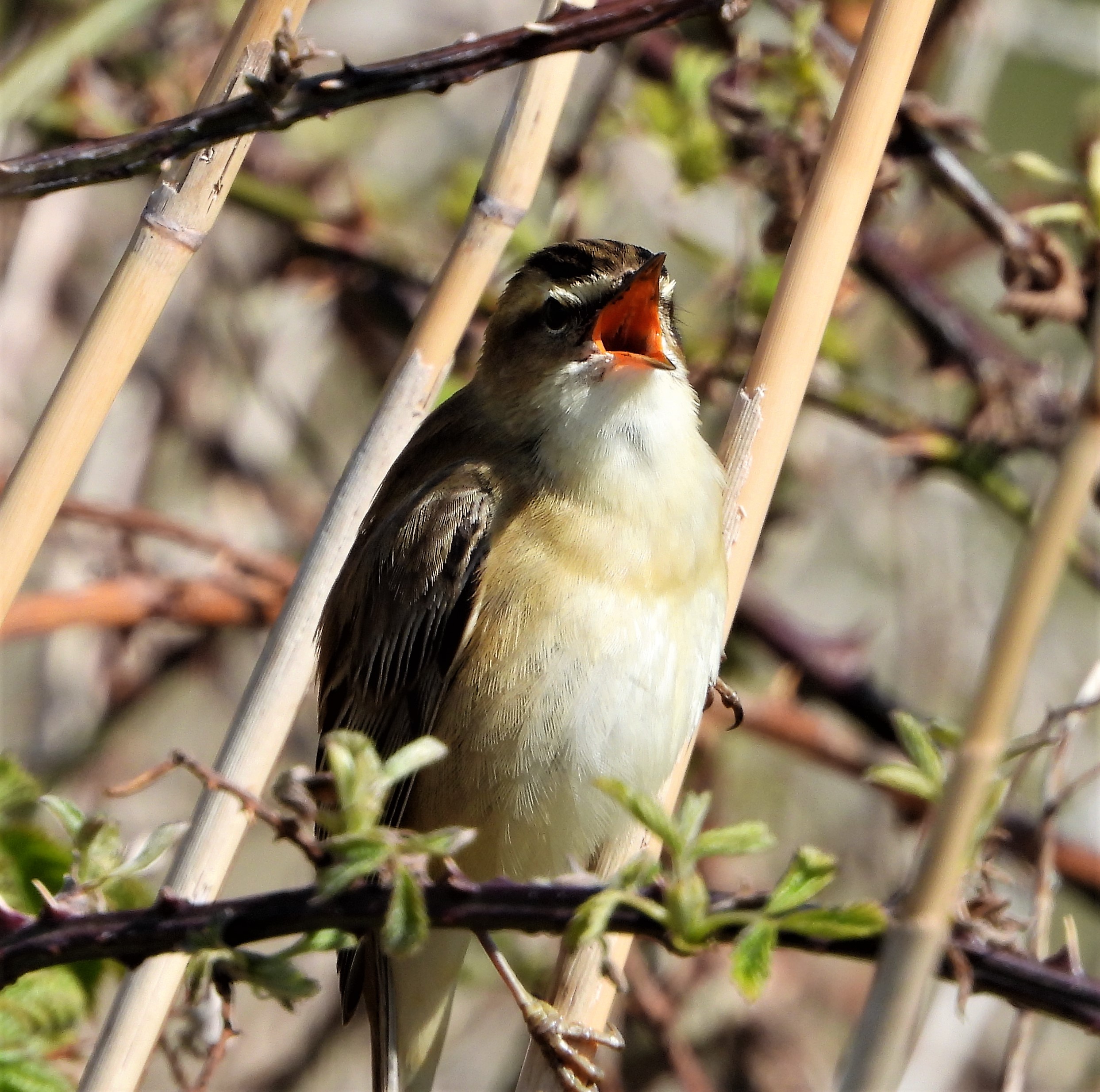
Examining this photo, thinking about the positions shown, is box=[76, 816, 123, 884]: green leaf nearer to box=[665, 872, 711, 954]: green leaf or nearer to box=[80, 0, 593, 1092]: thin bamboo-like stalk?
box=[80, 0, 593, 1092]: thin bamboo-like stalk

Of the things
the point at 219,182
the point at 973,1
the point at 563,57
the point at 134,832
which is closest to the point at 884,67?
the point at 563,57

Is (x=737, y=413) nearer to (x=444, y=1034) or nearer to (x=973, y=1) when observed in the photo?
(x=444, y=1034)

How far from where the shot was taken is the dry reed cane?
1.86m

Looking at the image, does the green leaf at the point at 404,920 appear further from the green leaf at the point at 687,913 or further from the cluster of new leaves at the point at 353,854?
the green leaf at the point at 687,913

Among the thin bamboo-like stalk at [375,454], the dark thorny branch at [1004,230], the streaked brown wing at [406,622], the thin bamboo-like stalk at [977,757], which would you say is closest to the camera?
the thin bamboo-like stalk at [977,757]

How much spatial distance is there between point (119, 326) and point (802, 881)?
1.08 m

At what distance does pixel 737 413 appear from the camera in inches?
80.4

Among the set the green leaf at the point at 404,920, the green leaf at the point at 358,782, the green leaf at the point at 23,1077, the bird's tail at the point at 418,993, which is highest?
the green leaf at the point at 358,782

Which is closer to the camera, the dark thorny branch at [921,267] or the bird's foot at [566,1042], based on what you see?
the bird's foot at [566,1042]

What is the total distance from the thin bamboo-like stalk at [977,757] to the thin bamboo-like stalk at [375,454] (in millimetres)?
1095

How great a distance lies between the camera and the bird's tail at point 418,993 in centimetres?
271

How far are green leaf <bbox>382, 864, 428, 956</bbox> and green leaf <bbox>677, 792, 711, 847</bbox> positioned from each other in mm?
246

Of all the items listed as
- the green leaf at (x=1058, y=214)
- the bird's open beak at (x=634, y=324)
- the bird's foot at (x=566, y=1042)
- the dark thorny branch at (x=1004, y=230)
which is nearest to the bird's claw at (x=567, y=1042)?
the bird's foot at (x=566, y=1042)

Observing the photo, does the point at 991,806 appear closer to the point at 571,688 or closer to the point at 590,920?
the point at 590,920
